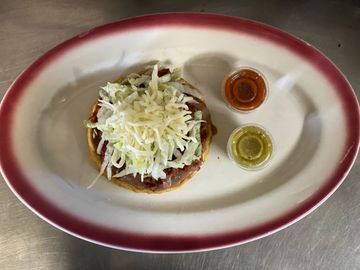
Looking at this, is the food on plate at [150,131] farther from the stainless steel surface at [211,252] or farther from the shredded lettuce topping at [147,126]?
the stainless steel surface at [211,252]

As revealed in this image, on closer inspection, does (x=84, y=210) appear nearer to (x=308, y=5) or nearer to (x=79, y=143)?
(x=79, y=143)

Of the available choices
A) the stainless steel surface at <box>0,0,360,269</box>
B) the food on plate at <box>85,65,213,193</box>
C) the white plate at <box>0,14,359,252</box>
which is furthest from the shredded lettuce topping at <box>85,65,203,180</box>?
the stainless steel surface at <box>0,0,360,269</box>

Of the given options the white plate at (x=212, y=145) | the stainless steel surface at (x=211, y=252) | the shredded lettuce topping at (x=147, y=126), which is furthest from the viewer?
the stainless steel surface at (x=211, y=252)

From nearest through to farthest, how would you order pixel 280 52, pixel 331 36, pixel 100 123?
pixel 100 123, pixel 280 52, pixel 331 36

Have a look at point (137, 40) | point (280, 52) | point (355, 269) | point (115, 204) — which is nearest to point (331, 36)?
point (280, 52)

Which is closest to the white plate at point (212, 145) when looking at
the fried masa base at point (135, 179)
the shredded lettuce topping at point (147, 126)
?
the fried masa base at point (135, 179)

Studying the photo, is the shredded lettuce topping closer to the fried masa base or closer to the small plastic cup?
the fried masa base

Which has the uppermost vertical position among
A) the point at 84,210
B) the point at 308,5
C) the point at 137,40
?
the point at 308,5
